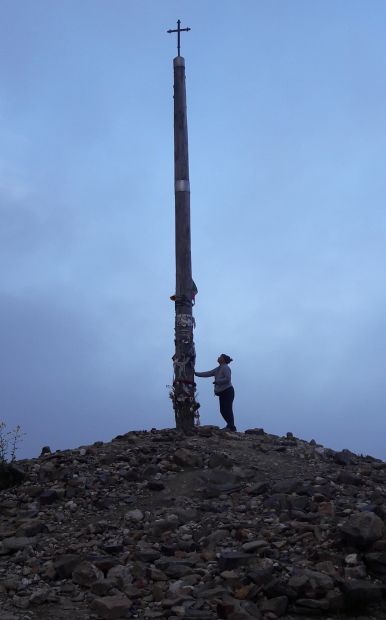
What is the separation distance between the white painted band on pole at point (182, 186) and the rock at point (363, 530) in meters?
7.74

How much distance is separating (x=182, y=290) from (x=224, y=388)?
2330 mm

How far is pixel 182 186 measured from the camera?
44.3 ft

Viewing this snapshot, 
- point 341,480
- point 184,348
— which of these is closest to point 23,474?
point 184,348

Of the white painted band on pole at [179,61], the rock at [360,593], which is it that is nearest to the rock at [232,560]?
the rock at [360,593]

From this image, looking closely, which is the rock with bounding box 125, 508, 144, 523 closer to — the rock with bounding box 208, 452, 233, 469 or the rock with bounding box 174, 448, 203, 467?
the rock with bounding box 174, 448, 203, 467

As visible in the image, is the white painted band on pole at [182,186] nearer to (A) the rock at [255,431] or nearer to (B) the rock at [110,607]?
(A) the rock at [255,431]

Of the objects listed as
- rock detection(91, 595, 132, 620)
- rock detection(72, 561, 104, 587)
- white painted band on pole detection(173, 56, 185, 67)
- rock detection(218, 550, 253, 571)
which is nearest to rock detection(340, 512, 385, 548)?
rock detection(218, 550, 253, 571)

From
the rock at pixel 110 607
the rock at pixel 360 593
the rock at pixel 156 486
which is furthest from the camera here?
the rock at pixel 156 486

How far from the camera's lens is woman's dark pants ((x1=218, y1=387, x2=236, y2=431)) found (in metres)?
14.0

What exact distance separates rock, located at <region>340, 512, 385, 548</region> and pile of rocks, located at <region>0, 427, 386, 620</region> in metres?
0.01

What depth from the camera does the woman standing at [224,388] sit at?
13977 mm

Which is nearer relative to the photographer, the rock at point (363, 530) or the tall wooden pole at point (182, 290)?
the rock at point (363, 530)

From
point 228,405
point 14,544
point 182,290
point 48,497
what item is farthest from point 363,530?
point 228,405

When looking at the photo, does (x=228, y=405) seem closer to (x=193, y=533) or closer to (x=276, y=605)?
(x=193, y=533)
